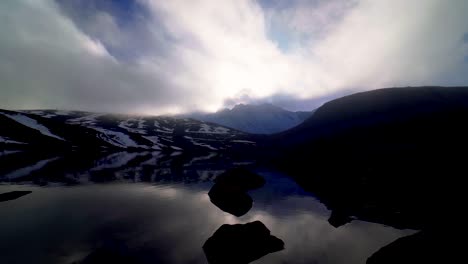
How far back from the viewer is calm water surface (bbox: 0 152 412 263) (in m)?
17.4

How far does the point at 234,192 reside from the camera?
3372 centimetres

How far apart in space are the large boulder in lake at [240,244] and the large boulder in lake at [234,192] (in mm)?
8367

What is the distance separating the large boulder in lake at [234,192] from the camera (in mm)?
30297

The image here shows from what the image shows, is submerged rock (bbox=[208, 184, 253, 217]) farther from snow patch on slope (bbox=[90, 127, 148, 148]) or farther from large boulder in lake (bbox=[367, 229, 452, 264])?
snow patch on slope (bbox=[90, 127, 148, 148])

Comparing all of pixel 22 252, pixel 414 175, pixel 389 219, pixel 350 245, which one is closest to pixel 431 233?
pixel 350 245

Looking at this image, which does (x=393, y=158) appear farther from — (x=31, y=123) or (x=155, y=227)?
(x=31, y=123)

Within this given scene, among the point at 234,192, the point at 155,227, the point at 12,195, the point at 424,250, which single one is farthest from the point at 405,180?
the point at 12,195

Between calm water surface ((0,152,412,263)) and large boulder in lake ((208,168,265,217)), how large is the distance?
1247mm

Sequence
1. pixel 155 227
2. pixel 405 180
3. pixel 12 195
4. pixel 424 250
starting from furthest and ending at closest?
1. pixel 405 180
2. pixel 12 195
3. pixel 155 227
4. pixel 424 250

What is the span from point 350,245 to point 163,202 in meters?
23.7

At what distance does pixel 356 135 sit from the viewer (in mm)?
143500

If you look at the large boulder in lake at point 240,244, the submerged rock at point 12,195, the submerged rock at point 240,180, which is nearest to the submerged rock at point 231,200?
the submerged rock at point 240,180

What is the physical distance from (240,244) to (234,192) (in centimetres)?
1612

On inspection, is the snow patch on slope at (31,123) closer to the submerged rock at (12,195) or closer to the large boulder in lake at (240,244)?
the submerged rock at (12,195)
